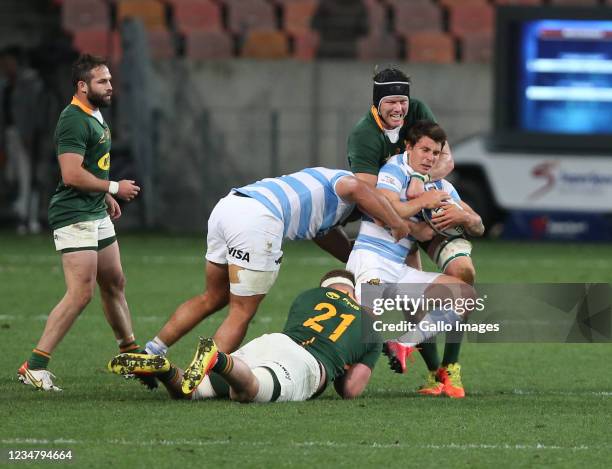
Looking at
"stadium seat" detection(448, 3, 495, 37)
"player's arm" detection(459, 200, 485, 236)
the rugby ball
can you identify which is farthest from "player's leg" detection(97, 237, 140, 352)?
"stadium seat" detection(448, 3, 495, 37)

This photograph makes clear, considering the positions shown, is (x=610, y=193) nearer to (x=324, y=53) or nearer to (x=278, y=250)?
(x=324, y=53)

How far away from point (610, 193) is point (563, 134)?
94 cm

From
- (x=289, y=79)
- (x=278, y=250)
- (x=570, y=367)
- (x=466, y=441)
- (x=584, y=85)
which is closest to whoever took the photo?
(x=466, y=441)

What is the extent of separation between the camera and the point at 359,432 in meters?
6.88

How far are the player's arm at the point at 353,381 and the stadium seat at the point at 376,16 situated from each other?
13.6 meters

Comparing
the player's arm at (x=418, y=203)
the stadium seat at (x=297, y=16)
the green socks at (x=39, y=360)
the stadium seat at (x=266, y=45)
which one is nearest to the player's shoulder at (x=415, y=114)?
the player's arm at (x=418, y=203)

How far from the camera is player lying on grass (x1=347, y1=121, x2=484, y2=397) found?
8352 mm

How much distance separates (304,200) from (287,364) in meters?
1.13

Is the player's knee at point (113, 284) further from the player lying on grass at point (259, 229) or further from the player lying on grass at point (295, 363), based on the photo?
the player lying on grass at point (295, 363)

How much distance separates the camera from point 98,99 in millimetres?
8438

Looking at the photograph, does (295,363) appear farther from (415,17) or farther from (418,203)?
(415,17)

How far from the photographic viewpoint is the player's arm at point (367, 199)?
832 cm

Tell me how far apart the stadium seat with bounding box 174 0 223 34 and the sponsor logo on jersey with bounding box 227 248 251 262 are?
43.8 feet

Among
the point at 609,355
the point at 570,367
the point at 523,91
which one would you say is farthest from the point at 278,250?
the point at 523,91
